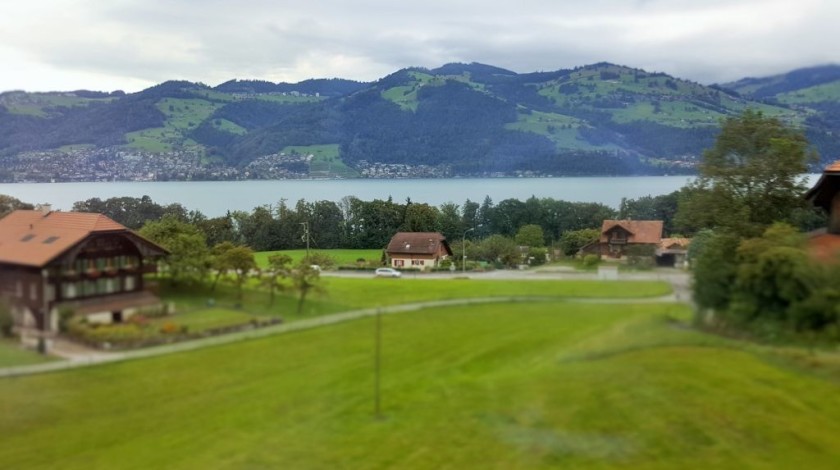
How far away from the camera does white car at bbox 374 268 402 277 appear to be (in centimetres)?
602

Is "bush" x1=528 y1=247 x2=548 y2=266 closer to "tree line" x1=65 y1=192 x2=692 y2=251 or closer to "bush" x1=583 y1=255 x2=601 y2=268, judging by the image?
"bush" x1=583 y1=255 x2=601 y2=268

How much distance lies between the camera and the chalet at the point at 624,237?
6.43m

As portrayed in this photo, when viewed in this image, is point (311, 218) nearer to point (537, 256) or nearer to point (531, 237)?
point (537, 256)

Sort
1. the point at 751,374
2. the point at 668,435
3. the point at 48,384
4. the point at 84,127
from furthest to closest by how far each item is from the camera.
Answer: the point at 84,127, the point at 751,374, the point at 668,435, the point at 48,384

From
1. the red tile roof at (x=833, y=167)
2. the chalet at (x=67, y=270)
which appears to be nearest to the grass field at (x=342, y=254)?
the chalet at (x=67, y=270)

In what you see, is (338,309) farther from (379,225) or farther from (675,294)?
(675,294)

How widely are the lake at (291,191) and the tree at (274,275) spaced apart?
1305mm

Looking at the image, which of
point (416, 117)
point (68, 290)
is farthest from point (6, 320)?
point (416, 117)

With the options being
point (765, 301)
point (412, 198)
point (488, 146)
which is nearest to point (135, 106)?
point (412, 198)

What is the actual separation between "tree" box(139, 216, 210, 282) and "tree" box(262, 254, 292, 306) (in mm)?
477

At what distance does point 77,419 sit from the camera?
4344 mm

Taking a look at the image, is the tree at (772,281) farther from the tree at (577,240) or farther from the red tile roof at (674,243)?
the tree at (577,240)

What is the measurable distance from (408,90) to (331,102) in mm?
1335

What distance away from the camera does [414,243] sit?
662 centimetres
